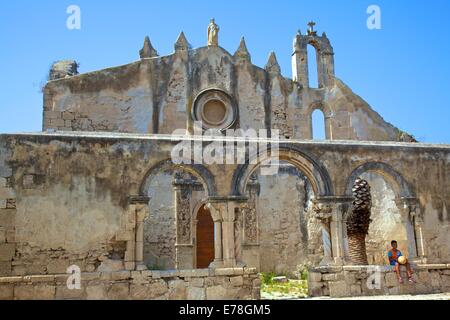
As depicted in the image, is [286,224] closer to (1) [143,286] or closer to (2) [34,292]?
(1) [143,286]

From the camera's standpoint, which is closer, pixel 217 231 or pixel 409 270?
pixel 217 231

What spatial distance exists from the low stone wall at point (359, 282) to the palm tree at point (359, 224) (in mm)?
930

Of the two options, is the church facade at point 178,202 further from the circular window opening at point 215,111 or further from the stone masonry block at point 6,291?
the circular window opening at point 215,111

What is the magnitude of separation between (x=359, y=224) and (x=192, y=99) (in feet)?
26.8

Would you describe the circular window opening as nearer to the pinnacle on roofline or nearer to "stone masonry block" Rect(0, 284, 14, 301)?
the pinnacle on roofline

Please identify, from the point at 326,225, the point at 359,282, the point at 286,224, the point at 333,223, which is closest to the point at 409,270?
the point at 359,282

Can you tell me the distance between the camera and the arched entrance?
1652cm

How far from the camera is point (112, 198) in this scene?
10.9 metres

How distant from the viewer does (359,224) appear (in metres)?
12.5

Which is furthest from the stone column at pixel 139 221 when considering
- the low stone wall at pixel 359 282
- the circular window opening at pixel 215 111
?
the circular window opening at pixel 215 111

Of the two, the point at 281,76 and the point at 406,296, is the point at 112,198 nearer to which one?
the point at 406,296

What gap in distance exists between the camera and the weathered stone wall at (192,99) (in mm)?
17422
